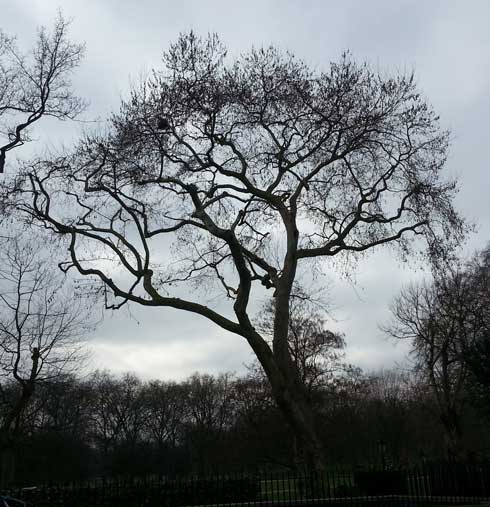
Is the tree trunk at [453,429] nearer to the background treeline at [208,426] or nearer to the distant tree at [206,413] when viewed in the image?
the background treeline at [208,426]

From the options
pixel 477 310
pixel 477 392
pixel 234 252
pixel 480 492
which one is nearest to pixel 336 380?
pixel 477 310

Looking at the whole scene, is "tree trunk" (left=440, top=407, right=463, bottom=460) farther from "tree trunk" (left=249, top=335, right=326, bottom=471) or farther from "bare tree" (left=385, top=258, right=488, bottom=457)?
"tree trunk" (left=249, top=335, right=326, bottom=471)

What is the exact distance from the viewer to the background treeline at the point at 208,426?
42.5 m

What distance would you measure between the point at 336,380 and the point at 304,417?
25.5m

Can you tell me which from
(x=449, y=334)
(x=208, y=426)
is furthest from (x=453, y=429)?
(x=208, y=426)

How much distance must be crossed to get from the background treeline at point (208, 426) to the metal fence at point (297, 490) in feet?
21.4

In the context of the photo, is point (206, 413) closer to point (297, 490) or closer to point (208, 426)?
point (208, 426)

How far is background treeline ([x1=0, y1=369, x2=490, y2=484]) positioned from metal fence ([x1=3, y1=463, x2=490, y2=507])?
651 centimetres

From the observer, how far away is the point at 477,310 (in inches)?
1162

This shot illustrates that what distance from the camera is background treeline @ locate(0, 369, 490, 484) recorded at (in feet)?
140

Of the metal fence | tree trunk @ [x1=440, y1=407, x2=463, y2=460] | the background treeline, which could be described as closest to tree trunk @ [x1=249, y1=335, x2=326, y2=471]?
the metal fence

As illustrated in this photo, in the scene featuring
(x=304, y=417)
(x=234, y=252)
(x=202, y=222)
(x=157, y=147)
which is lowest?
(x=304, y=417)

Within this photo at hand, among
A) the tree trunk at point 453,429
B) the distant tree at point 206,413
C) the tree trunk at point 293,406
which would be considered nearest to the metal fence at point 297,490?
the tree trunk at point 293,406

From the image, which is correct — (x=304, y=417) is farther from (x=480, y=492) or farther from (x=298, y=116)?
(x=298, y=116)
